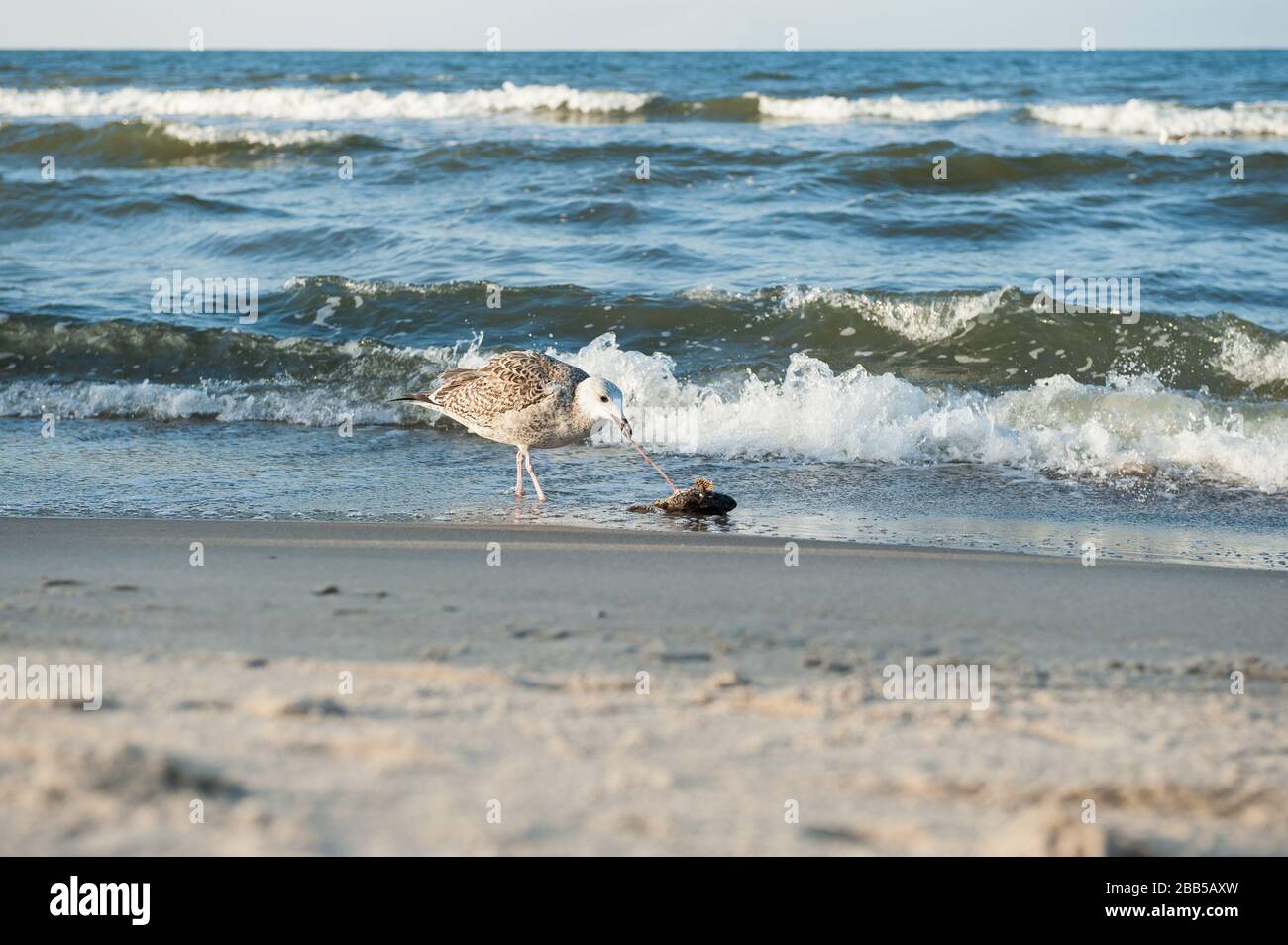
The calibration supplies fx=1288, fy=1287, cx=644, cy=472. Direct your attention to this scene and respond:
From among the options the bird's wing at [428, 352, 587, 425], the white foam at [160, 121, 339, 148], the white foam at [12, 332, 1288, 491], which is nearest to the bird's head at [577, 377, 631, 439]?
the bird's wing at [428, 352, 587, 425]

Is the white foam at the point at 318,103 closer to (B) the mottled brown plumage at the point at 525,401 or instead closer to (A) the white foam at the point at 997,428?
(A) the white foam at the point at 997,428

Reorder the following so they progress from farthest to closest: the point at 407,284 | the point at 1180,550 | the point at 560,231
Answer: the point at 560,231 < the point at 407,284 < the point at 1180,550

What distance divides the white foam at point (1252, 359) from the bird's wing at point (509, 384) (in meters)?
5.39

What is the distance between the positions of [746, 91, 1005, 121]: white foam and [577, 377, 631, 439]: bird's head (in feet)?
64.4

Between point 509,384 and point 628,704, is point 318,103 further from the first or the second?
point 628,704

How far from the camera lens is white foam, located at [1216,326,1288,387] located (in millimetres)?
9242

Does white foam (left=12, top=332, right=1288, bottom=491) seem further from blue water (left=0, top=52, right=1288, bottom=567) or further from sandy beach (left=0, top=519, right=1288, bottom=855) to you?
sandy beach (left=0, top=519, right=1288, bottom=855)

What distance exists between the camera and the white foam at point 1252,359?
364 inches

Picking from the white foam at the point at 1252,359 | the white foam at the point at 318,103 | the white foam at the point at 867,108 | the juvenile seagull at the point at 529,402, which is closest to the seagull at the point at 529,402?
the juvenile seagull at the point at 529,402

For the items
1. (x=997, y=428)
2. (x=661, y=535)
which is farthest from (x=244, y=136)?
(x=661, y=535)
